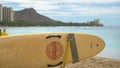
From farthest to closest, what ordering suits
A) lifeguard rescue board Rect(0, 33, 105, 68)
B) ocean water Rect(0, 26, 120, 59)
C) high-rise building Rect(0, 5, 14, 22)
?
high-rise building Rect(0, 5, 14, 22)
ocean water Rect(0, 26, 120, 59)
lifeguard rescue board Rect(0, 33, 105, 68)

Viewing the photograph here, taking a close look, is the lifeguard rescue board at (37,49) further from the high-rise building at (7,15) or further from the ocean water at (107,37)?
the high-rise building at (7,15)

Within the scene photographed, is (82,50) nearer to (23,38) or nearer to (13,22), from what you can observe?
(23,38)

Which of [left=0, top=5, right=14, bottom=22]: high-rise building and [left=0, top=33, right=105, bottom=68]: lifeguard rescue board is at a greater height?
[left=0, top=33, right=105, bottom=68]: lifeguard rescue board

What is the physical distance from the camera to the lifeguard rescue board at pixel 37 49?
4297 millimetres

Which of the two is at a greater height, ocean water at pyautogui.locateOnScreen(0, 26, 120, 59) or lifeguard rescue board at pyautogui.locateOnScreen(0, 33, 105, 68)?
lifeguard rescue board at pyautogui.locateOnScreen(0, 33, 105, 68)

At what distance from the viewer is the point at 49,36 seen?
440cm

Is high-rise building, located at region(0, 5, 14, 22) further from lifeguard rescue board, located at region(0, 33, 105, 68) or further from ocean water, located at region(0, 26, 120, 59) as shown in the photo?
lifeguard rescue board, located at region(0, 33, 105, 68)

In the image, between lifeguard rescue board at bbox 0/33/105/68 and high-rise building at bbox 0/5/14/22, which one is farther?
high-rise building at bbox 0/5/14/22

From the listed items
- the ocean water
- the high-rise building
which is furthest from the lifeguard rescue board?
the high-rise building

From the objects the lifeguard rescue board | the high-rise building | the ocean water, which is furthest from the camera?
the high-rise building

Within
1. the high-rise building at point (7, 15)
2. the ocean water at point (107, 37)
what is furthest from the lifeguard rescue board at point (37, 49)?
the high-rise building at point (7, 15)

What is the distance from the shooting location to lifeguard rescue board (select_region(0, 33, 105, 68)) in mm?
4297

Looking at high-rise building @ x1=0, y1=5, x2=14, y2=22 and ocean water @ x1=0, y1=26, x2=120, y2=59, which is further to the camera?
high-rise building @ x1=0, y1=5, x2=14, y2=22

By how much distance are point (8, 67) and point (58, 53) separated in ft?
2.36
